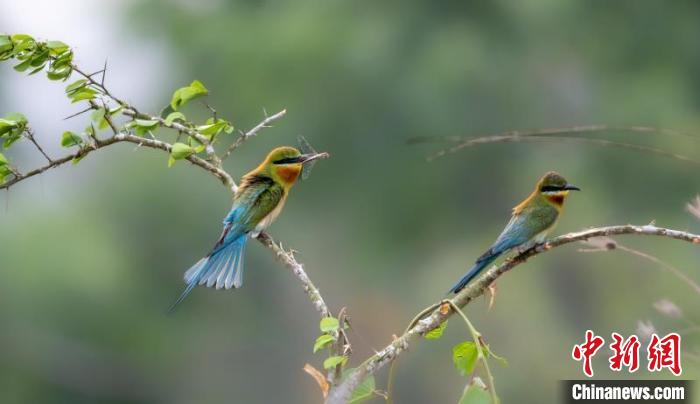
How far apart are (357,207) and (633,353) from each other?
984cm

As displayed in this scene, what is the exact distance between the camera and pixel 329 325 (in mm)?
1107

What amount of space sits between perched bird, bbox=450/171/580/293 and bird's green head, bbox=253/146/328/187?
294 mm

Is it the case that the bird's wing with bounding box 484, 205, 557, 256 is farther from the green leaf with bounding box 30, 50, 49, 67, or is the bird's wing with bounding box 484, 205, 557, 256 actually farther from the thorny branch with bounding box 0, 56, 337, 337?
the green leaf with bounding box 30, 50, 49, 67

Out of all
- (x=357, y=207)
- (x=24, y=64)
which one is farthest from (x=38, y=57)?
(x=357, y=207)

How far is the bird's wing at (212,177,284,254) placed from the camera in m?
1.74

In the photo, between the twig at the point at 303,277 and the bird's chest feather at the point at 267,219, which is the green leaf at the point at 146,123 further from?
the bird's chest feather at the point at 267,219

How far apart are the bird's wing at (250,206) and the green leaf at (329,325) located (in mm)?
615

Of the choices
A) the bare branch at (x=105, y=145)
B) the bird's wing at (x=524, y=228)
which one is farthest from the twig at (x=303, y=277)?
the bird's wing at (x=524, y=228)

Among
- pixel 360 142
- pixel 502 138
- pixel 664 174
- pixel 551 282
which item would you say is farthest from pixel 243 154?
pixel 502 138

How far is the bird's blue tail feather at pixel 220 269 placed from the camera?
1593mm

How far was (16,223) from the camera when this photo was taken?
10.9m

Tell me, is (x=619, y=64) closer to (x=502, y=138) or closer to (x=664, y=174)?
(x=664, y=174)

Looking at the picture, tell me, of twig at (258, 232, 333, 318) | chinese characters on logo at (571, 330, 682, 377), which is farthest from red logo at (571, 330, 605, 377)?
twig at (258, 232, 333, 318)

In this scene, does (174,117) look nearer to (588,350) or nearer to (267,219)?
(267,219)
